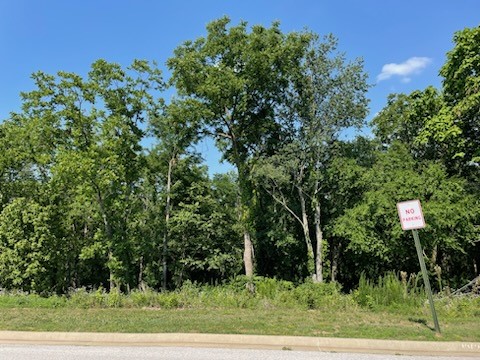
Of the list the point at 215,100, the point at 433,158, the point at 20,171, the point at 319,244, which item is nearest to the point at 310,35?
the point at 215,100

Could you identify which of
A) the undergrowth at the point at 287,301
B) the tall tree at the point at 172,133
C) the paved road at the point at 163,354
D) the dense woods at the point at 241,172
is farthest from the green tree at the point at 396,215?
the paved road at the point at 163,354

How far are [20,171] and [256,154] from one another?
16036 millimetres

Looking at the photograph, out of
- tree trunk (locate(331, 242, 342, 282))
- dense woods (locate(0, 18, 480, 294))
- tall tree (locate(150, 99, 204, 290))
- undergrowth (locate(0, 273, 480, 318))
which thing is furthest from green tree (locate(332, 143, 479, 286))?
tall tree (locate(150, 99, 204, 290))

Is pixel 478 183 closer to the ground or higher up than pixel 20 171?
closer to the ground

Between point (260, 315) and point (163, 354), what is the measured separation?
383 cm

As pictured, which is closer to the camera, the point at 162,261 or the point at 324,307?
the point at 324,307

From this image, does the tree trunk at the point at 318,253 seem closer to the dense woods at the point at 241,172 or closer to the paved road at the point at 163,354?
the dense woods at the point at 241,172

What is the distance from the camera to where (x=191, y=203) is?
27.9m

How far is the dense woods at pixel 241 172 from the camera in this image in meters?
19.7

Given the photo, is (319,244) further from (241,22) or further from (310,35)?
(241,22)

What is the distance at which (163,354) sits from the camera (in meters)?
6.04

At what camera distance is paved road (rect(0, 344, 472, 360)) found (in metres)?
5.80

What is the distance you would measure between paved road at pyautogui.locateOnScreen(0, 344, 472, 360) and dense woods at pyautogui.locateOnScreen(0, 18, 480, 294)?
1368cm

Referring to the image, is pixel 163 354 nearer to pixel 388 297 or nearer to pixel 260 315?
pixel 260 315
